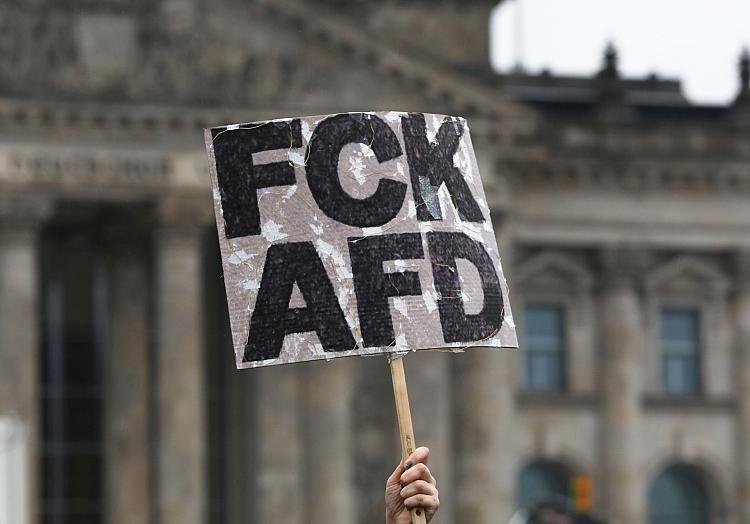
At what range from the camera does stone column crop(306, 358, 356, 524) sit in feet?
169

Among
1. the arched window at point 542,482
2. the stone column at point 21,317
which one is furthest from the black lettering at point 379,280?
the arched window at point 542,482

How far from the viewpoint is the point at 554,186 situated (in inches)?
2229

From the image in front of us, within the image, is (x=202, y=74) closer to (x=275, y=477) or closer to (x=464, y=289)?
(x=275, y=477)

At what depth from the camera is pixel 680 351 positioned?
58719 mm

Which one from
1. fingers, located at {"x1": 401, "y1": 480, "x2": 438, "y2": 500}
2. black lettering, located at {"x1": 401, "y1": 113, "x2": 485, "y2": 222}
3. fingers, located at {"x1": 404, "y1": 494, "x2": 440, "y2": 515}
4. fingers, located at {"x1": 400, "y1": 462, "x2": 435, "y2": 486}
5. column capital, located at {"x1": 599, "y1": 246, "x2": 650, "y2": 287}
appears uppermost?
column capital, located at {"x1": 599, "y1": 246, "x2": 650, "y2": 287}

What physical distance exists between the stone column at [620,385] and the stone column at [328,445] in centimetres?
777

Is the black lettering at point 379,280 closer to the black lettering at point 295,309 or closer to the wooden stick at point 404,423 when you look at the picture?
the black lettering at point 295,309

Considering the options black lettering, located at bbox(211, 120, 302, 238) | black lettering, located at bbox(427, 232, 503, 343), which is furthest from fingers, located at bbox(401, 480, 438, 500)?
black lettering, located at bbox(211, 120, 302, 238)

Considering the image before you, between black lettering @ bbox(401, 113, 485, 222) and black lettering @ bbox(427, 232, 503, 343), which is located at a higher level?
black lettering @ bbox(401, 113, 485, 222)

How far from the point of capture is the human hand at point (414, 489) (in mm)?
10977

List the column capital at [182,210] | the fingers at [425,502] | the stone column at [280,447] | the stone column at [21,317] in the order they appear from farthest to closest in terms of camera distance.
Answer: the stone column at [280,447] < the column capital at [182,210] < the stone column at [21,317] < the fingers at [425,502]

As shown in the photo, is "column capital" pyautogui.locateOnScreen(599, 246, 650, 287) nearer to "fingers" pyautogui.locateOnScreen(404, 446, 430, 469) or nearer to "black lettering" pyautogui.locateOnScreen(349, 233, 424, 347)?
"black lettering" pyautogui.locateOnScreen(349, 233, 424, 347)

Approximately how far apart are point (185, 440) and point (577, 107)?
1444cm

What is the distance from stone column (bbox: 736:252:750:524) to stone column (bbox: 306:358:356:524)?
430 inches
